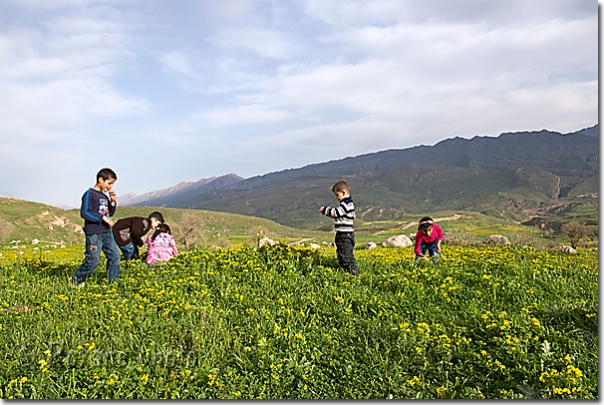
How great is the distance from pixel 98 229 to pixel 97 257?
60 centimetres

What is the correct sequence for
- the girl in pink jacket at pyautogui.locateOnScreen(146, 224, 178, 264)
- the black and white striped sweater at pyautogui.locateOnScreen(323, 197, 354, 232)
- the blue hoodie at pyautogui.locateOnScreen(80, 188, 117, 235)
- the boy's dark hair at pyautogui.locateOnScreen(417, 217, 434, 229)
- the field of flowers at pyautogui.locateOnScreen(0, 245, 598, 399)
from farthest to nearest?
the boy's dark hair at pyautogui.locateOnScreen(417, 217, 434, 229) < the girl in pink jacket at pyautogui.locateOnScreen(146, 224, 178, 264) < the black and white striped sweater at pyautogui.locateOnScreen(323, 197, 354, 232) < the blue hoodie at pyautogui.locateOnScreen(80, 188, 117, 235) < the field of flowers at pyautogui.locateOnScreen(0, 245, 598, 399)

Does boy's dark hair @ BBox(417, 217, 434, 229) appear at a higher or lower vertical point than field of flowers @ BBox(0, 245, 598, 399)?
higher

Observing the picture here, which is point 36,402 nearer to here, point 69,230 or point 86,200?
point 86,200

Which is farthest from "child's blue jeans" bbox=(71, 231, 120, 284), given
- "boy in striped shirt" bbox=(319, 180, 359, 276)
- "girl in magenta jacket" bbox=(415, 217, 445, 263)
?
"girl in magenta jacket" bbox=(415, 217, 445, 263)

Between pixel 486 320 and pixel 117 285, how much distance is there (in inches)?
271

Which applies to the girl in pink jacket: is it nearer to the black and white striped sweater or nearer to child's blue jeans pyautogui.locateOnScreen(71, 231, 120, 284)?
child's blue jeans pyautogui.locateOnScreen(71, 231, 120, 284)

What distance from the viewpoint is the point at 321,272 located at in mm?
8875

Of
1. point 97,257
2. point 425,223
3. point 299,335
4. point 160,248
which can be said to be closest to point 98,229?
point 97,257

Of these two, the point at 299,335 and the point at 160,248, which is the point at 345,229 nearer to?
the point at 299,335

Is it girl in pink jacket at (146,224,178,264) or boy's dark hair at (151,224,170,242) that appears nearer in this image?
girl in pink jacket at (146,224,178,264)

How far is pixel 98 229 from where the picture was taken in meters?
8.86

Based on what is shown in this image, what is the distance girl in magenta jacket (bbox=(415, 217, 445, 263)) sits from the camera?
1191cm

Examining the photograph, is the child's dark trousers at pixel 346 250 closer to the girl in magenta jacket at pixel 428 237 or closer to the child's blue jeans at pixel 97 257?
the girl in magenta jacket at pixel 428 237

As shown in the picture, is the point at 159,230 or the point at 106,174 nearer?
the point at 106,174
